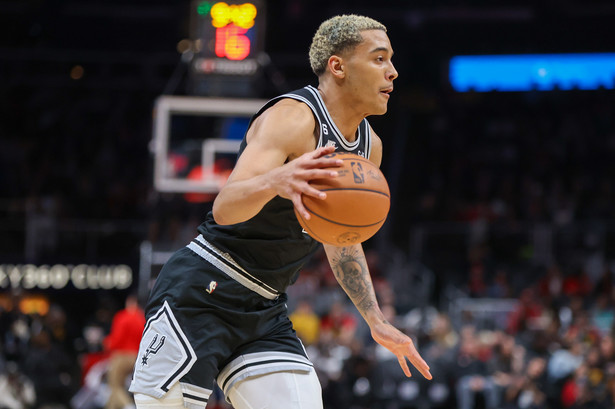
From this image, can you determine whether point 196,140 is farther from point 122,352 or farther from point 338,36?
point 338,36

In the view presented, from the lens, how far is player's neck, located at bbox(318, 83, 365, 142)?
3422mm

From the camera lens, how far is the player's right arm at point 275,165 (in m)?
Result: 2.78

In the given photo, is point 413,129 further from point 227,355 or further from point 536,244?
point 227,355

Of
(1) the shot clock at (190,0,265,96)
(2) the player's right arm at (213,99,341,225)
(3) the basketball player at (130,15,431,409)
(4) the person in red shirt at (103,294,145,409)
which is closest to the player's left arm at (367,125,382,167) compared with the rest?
(3) the basketball player at (130,15,431,409)

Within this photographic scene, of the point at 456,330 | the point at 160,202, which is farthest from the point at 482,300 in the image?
the point at 160,202

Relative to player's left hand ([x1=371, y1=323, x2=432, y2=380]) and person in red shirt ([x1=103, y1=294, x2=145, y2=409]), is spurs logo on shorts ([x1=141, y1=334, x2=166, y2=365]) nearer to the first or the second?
player's left hand ([x1=371, y1=323, x2=432, y2=380])

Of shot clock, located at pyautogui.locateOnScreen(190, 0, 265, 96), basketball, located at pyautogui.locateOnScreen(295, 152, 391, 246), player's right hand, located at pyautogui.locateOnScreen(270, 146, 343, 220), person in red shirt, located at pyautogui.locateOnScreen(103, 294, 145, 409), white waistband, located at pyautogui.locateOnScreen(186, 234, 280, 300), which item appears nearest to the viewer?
player's right hand, located at pyautogui.locateOnScreen(270, 146, 343, 220)

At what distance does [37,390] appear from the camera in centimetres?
1024

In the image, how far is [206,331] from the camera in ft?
10.7

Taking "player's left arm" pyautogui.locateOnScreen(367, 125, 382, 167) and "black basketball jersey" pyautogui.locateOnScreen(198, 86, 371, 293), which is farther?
"player's left arm" pyautogui.locateOnScreen(367, 125, 382, 167)

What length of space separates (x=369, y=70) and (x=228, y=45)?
23.1ft

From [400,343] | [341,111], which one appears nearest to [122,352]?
[400,343]

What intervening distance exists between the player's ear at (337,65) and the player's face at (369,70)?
0.02 metres

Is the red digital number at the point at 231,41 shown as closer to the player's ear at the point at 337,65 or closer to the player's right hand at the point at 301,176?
the player's ear at the point at 337,65
